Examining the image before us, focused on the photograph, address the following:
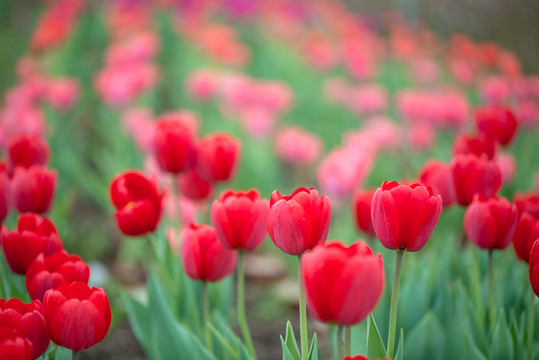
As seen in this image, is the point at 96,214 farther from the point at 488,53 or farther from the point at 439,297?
the point at 488,53

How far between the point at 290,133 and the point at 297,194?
1.29m

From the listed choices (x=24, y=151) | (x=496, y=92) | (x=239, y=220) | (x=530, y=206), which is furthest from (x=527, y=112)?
(x=24, y=151)

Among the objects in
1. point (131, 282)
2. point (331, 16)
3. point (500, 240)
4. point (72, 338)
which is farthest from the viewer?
point (331, 16)

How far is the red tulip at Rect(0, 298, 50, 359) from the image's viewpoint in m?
0.49

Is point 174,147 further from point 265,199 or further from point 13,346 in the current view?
point 13,346

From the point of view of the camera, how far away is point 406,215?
1.65ft

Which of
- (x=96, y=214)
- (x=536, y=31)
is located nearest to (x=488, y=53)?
(x=536, y=31)

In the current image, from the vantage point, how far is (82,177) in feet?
5.83

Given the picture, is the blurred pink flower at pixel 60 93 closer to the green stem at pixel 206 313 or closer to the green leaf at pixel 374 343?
the green stem at pixel 206 313

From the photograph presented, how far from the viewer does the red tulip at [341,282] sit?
427mm

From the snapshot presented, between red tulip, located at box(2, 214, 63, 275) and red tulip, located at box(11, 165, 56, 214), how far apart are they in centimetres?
12

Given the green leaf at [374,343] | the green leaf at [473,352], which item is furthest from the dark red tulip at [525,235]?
the green leaf at [374,343]

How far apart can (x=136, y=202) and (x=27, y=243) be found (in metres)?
0.16

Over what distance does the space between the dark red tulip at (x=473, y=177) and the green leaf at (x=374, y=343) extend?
27 cm
